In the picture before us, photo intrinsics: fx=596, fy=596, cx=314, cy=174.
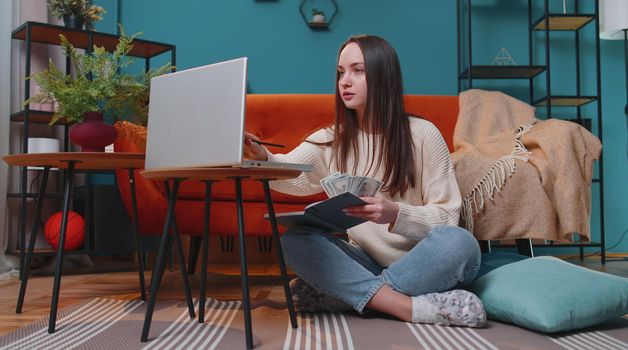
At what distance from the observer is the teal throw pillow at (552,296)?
4.31 feet

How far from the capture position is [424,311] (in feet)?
4.61

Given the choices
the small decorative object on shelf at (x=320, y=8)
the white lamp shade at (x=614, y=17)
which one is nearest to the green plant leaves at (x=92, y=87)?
the small decorative object on shelf at (x=320, y=8)

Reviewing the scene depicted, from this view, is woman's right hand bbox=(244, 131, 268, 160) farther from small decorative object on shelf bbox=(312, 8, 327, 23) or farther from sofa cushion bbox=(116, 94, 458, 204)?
small decorative object on shelf bbox=(312, 8, 327, 23)

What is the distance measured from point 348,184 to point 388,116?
1.18 ft

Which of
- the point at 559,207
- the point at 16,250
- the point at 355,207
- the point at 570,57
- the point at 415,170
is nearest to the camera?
the point at 355,207

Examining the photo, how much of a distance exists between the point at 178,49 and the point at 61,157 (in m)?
2.10

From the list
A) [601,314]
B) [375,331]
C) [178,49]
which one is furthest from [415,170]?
[178,49]

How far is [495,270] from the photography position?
1.59 metres

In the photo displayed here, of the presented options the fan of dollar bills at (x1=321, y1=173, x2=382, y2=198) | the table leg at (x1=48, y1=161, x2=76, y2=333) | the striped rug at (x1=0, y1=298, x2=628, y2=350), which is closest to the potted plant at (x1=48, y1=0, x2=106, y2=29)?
the table leg at (x1=48, y1=161, x2=76, y2=333)

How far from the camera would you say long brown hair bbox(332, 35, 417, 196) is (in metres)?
1.53

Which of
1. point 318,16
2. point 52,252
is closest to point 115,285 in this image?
point 52,252

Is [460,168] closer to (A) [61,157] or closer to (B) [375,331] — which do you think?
(B) [375,331]

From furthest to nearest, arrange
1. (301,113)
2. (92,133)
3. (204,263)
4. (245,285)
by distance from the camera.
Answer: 1. (301,113)
2. (92,133)
3. (204,263)
4. (245,285)

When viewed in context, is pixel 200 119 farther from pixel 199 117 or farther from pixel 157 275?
pixel 157 275
